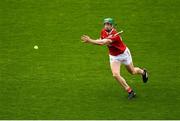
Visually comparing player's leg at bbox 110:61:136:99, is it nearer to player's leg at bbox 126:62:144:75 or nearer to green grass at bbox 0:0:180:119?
green grass at bbox 0:0:180:119

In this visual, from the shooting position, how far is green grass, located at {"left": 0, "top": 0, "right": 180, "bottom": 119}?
50.4 ft

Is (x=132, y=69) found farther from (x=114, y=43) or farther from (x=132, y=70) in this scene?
(x=114, y=43)

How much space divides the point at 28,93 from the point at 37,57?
2.99 m

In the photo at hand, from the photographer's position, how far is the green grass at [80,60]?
50.4ft

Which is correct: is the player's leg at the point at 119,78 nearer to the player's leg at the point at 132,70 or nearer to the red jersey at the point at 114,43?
the red jersey at the point at 114,43

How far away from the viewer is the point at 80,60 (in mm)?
18938

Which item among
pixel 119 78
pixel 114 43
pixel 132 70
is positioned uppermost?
pixel 114 43

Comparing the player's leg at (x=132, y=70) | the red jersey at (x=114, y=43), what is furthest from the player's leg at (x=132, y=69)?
the red jersey at (x=114, y=43)

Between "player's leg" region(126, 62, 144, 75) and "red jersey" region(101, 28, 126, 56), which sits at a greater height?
"red jersey" region(101, 28, 126, 56)

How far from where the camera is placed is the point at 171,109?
15156mm

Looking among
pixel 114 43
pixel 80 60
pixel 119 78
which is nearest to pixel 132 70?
pixel 119 78

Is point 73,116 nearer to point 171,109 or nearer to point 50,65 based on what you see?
point 171,109

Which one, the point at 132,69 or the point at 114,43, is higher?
the point at 114,43

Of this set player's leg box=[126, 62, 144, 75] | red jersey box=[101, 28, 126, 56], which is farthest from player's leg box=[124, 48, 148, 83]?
red jersey box=[101, 28, 126, 56]
